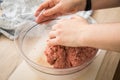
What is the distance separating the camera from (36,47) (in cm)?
75

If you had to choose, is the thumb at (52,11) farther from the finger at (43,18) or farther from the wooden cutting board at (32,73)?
the wooden cutting board at (32,73)

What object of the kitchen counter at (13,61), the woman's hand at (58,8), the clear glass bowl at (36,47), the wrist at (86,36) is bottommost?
the kitchen counter at (13,61)

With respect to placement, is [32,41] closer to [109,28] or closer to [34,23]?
[34,23]

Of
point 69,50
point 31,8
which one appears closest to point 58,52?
point 69,50

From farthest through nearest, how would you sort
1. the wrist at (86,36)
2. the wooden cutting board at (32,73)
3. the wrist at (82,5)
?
the wrist at (82,5) < the wooden cutting board at (32,73) < the wrist at (86,36)

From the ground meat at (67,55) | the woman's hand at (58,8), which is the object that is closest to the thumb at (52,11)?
the woman's hand at (58,8)

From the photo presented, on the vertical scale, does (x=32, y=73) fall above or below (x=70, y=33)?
below

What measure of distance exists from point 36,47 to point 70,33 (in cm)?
19

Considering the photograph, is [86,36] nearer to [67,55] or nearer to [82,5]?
[67,55]

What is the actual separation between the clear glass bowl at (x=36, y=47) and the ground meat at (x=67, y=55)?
2cm

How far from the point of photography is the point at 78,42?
0.58 metres

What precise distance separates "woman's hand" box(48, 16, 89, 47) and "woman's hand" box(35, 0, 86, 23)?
0.34ft

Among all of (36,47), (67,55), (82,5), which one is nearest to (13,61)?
(36,47)

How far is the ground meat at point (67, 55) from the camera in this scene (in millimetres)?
618
